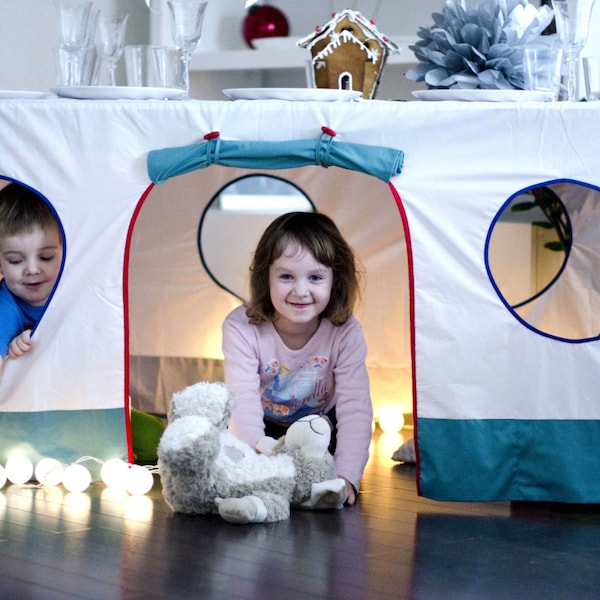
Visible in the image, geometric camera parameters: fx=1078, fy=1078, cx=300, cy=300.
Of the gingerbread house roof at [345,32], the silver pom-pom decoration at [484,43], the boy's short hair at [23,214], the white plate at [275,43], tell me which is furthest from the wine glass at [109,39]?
the white plate at [275,43]

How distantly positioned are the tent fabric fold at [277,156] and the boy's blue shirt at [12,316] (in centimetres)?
44

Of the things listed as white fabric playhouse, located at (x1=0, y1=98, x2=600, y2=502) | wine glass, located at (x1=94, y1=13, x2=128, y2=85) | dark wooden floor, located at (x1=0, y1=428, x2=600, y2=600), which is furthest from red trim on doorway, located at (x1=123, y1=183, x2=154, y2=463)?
wine glass, located at (x1=94, y1=13, x2=128, y2=85)

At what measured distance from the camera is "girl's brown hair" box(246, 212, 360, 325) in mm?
2258

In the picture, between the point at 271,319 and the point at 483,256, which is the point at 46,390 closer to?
the point at 271,319

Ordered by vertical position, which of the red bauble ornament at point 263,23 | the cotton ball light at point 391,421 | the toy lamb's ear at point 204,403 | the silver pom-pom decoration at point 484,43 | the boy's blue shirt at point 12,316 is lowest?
the cotton ball light at point 391,421

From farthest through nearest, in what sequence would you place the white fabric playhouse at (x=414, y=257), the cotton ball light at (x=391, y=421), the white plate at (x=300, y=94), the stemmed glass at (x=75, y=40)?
the cotton ball light at (x=391, y=421), the stemmed glass at (x=75, y=40), the white plate at (x=300, y=94), the white fabric playhouse at (x=414, y=257)

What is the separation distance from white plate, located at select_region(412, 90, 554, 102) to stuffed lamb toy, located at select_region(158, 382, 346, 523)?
67 centimetres

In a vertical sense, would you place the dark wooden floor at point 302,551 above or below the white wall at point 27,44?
below

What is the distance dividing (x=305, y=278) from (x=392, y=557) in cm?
73

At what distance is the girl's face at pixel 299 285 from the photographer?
2234mm

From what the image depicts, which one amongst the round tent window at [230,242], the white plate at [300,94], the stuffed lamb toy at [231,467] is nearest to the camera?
the stuffed lamb toy at [231,467]

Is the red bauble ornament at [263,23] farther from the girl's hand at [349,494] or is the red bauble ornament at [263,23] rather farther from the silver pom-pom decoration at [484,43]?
the girl's hand at [349,494]

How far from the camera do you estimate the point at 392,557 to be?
1682 mm

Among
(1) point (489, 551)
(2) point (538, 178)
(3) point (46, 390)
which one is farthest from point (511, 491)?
(3) point (46, 390)
